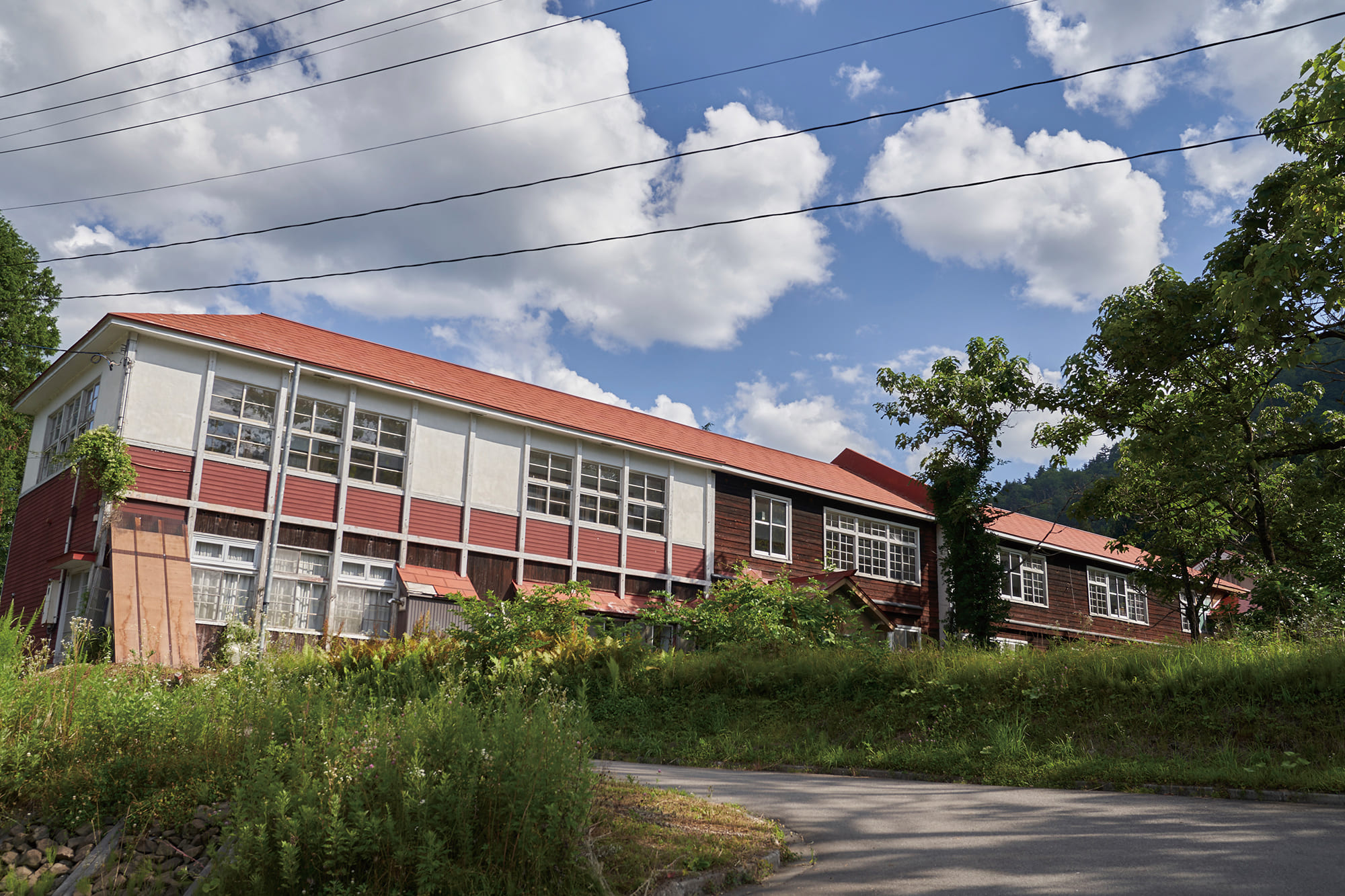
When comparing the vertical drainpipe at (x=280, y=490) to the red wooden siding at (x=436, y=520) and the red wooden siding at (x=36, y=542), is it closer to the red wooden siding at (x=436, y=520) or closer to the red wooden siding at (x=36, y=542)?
the red wooden siding at (x=436, y=520)

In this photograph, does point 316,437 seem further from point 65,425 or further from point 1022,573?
point 1022,573

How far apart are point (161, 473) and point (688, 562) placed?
12.7 meters

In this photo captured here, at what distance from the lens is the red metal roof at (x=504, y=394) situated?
18.7m

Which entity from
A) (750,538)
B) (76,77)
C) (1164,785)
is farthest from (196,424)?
(1164,785)

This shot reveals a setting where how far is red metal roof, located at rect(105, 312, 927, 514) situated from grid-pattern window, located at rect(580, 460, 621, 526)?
3.10ft

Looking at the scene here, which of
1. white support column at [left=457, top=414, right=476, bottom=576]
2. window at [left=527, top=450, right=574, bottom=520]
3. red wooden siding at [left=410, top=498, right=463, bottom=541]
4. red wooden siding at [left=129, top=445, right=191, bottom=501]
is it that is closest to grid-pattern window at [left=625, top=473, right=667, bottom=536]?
window at [left=527, top=450, right=574, bottom=520]

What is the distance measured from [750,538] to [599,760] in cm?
1544

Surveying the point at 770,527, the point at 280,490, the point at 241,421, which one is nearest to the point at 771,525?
the point at 770,527

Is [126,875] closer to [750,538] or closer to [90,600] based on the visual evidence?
[90,600]

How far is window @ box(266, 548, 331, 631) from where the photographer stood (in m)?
17.5

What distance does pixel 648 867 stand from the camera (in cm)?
Answer: 495

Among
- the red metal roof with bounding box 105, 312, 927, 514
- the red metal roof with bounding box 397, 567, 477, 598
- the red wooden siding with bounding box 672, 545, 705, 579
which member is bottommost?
the red metal roof with bounding box 397, 567, 477, 598

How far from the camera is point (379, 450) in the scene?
19469mm

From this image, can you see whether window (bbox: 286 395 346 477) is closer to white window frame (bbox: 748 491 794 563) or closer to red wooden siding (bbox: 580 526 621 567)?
red wooden siding (bbox: 580 526 621 567)
